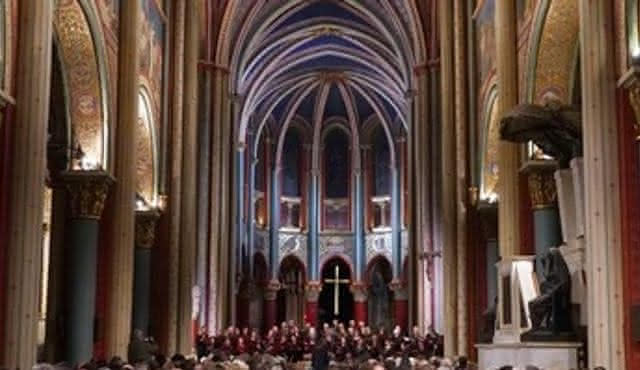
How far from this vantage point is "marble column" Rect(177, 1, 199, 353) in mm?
25312

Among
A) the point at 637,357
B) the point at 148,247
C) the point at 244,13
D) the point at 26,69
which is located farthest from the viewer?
the point at 244,13

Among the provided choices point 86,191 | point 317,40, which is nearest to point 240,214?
point 317,40

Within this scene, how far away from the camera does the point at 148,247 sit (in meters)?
24.0

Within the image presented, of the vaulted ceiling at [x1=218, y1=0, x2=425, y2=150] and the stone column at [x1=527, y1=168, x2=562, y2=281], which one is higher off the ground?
the vaulted ceiling at [x1=218, y1=0, x2=425, y2=150]

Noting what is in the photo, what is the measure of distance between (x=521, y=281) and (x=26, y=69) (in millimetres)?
7589

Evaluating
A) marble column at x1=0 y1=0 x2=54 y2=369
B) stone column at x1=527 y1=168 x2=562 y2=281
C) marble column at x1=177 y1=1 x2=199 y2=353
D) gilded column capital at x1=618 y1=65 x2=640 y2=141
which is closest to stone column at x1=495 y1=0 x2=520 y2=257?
stone column at x1=527 y1=168 x2=562 y2=281

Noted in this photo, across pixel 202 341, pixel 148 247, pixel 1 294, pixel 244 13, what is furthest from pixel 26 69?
pixel 244 13

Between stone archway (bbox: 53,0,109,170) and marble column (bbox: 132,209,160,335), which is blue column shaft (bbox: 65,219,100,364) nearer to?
stone archway (bbox: 53,0,109,170)

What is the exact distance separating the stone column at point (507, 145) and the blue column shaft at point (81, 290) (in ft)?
24.4

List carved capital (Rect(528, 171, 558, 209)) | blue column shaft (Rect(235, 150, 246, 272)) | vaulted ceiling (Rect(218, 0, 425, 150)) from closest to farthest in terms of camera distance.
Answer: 1. carved capital (Rect(528, 171, 558, 209))
2. vaulted ceiling (Rect(218, 0, 425, 150))
3. blue column shaft (Rect(235, 150, 246, 272))

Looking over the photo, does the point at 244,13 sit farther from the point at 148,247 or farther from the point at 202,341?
the point at 148,247

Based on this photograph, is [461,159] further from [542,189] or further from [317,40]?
[317,40]

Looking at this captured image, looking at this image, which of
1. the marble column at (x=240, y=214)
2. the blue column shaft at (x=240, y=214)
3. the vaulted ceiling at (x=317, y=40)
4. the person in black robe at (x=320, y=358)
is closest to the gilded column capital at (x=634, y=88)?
the person in black robe at (x=320, y=358)

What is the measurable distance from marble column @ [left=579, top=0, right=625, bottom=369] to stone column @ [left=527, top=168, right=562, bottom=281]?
487 centimetres
